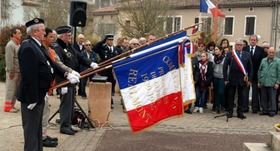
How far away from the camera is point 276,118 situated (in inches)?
431

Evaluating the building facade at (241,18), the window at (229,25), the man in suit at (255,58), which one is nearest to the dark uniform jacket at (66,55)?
the man in suit at (255,58)

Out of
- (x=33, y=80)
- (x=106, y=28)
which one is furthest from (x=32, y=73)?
(x=106, y=28)

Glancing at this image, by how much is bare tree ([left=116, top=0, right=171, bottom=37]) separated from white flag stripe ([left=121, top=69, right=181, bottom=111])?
77.1 ft

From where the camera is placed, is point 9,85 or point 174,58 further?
point 9,85

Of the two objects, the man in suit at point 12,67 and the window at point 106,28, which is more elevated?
the window at point 106,28

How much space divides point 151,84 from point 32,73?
2.12 metres

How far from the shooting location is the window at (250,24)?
140 feet

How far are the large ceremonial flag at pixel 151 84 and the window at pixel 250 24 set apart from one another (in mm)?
37806

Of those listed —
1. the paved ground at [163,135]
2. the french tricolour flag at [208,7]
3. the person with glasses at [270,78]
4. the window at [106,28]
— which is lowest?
the paved ground at [163,135]

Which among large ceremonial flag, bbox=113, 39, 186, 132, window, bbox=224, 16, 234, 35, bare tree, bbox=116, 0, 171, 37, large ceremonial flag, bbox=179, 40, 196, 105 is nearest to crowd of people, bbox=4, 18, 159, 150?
large ceremonial flag, bbox=113, 39, 186, 132

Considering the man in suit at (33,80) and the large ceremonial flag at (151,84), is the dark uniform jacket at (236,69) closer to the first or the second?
the large ceremonial flag at (151,84)

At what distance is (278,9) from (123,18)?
53.5ft

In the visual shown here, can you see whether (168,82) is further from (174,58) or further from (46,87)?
(46,87)

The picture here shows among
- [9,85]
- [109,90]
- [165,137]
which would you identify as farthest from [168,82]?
[9,85]
